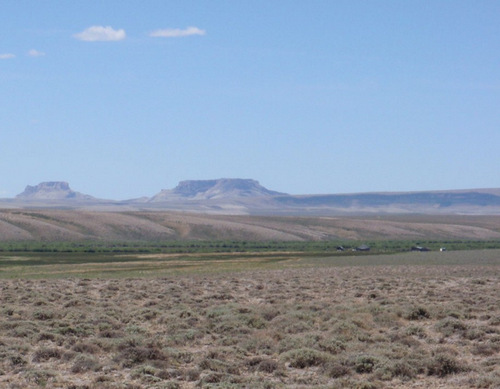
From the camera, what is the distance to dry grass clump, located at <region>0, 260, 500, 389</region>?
15537 mm

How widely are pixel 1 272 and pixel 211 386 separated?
135 ft

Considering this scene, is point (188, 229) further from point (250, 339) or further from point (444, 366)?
point (444, 366)

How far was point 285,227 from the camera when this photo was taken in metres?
157

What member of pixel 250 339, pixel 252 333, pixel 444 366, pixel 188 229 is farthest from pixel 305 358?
pixel 188 229

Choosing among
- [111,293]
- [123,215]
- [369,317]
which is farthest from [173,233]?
[369,317]

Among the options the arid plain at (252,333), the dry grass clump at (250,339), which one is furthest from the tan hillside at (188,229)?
the dry grass clump at (250,339)

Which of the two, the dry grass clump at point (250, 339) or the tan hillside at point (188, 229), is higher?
the dry grass clump at point (250, 339)

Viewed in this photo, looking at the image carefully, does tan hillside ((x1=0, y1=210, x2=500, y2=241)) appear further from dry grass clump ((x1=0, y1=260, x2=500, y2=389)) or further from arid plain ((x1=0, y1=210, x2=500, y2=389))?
dry grass clump ((x1=0, y1=260, x2=500, y2=389))

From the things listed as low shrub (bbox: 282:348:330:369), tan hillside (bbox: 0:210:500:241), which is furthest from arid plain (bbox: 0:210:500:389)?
tan hillside (bbox: 0:210:500:241)

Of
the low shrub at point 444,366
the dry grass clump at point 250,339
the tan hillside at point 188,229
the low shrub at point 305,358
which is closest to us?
the dry grass clump at point 250,339

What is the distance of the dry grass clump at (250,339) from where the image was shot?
15.5m

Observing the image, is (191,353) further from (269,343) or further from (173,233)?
(173,233)

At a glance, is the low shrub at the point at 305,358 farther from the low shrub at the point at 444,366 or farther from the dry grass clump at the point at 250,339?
the low shrub at the point at 444,366

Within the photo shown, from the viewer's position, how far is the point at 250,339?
19641 mm
